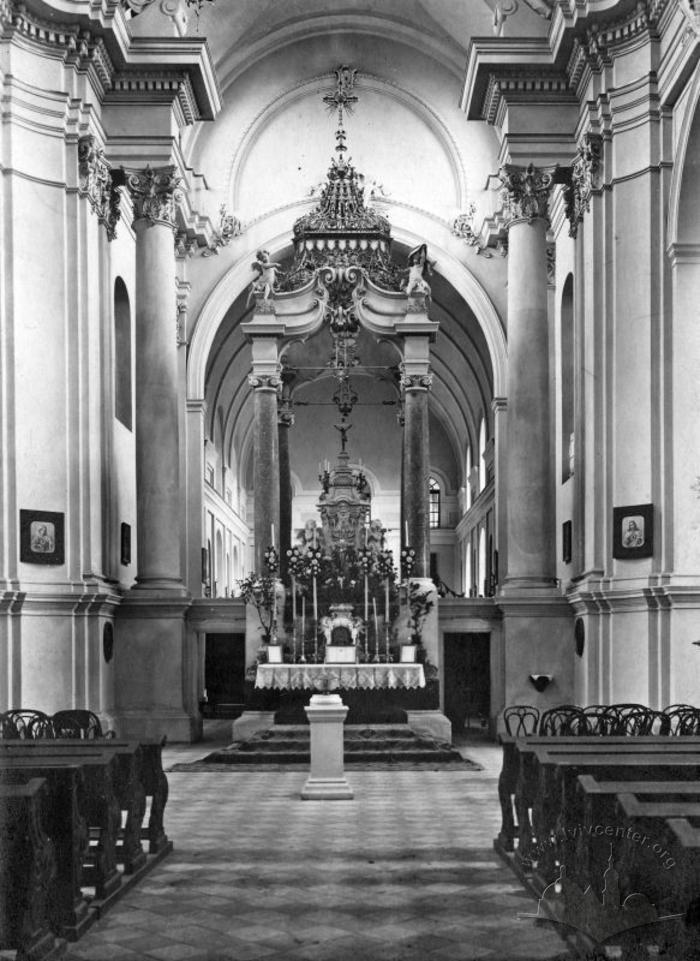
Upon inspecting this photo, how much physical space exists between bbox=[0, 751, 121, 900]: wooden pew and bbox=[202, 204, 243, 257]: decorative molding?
19216 millimetres

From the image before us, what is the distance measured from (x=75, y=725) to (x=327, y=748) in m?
2.80

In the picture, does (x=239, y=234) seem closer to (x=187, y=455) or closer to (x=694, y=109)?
(x=187, y=455)

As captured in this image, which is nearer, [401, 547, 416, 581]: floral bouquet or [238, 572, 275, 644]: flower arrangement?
[238, 572, 275, 644]: flower arrangement

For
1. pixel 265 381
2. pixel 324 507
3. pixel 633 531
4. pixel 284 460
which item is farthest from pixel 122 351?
pixel 633 531

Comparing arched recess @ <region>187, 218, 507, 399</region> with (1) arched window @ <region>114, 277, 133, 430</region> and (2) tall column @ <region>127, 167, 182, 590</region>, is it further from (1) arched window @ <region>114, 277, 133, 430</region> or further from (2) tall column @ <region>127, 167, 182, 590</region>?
(2) tall column @ <region>127, 167, 182, 590</region>

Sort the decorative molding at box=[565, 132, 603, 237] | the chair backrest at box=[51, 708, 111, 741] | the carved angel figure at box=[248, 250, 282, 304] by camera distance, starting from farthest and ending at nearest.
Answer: the carved angel figure at box=[248, 250, 282, 304] → the decorative molding at box=[565, 132, 603, 237] → the chair backrest at box=[51, 708, 111, 741]

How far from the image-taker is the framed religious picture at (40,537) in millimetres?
15562

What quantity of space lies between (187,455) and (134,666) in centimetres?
734

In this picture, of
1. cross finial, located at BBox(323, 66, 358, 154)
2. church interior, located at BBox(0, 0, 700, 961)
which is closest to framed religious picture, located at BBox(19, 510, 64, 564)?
church interior, located at BBox(0, 0, 700, 961)

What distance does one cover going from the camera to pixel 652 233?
15.8m

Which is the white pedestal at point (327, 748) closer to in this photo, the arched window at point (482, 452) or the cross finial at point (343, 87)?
the cross finial at point (343, 87)

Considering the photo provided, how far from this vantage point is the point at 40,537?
51.7 feet

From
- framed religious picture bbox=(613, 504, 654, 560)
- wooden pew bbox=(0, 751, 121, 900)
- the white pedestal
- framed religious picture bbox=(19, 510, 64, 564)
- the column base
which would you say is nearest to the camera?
wooden pew bbox=(0, 751, 121, 900)

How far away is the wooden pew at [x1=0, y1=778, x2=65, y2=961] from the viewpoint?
5.97 metres
